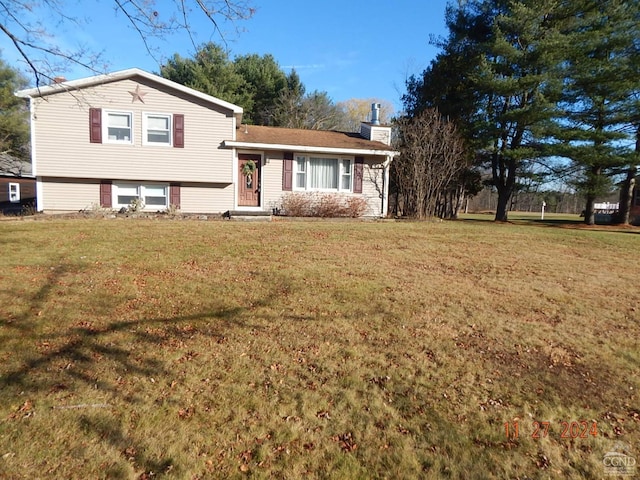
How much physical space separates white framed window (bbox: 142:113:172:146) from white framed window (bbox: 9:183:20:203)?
752 inches

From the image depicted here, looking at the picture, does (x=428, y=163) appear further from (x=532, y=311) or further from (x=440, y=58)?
(x=532, y=311)

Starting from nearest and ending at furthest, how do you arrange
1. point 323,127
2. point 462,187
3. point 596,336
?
point 596,336 < point 462,187 < point 323,127

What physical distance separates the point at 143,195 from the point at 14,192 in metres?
19.3

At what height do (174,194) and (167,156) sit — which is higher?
(167,156)

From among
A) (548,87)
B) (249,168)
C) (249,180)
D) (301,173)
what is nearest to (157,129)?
(249,168)

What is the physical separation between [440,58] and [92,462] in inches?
950

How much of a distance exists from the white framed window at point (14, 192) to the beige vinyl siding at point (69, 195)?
16986mm

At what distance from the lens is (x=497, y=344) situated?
3906 mm

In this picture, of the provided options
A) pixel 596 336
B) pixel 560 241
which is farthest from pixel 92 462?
pixel 560 241

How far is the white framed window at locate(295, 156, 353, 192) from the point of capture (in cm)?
1562

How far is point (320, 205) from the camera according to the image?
1509 cm

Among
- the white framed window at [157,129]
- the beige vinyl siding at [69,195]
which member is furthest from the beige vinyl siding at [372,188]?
the beige vinyl siding at [69,195]

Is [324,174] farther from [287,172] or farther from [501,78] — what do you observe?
[501,78]
